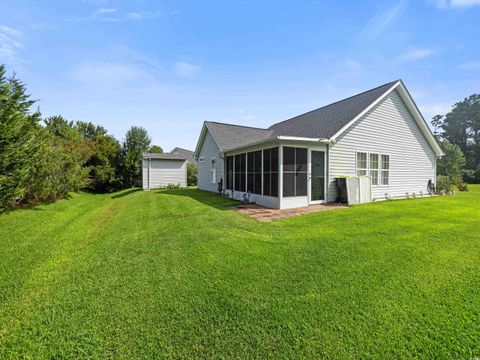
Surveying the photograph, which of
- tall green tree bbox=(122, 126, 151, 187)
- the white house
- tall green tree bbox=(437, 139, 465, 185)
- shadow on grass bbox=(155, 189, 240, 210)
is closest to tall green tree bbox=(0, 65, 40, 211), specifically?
shadow on grass bbox=(155, 189, 240, 210)

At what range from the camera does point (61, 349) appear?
2.37 metres

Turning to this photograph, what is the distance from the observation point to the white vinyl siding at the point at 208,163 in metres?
15.3

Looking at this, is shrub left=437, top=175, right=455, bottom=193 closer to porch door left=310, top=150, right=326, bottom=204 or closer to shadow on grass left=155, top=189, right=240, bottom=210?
porch door left=310, top=150, right=326, bottom=204

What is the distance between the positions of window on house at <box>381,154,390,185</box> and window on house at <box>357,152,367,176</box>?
4.56ft

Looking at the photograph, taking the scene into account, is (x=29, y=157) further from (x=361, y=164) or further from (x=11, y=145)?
(x=361, y=164)

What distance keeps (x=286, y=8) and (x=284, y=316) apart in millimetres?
10680

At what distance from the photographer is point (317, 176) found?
9.94 meters

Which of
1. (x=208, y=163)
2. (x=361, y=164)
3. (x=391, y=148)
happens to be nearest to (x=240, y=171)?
(x=208, y=163)

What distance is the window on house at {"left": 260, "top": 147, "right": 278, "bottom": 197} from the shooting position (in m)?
9.03

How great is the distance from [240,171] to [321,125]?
16.5 ft

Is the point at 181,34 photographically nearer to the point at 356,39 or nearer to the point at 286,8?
the point at 286,8

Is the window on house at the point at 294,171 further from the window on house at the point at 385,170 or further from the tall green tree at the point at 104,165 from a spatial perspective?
the tall green tree at the point at 104,165

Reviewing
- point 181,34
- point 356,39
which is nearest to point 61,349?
point 181,34

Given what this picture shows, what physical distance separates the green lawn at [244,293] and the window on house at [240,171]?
594cm
